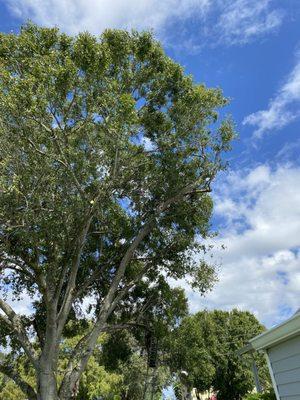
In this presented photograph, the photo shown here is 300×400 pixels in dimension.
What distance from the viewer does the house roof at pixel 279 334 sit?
6023mm

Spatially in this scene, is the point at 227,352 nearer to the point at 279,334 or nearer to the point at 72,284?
the point at 72,284

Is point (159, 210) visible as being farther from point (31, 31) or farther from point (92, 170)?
point (31, 31)

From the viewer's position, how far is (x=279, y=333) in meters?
6.68

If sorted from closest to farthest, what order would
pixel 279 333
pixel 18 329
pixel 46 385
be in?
pixel 279 333 → pixel 46 385 → pixel 18 329

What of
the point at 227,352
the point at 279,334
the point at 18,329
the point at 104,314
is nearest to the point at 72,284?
the point at 104,314

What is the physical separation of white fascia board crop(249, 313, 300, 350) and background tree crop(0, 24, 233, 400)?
21.4 ft

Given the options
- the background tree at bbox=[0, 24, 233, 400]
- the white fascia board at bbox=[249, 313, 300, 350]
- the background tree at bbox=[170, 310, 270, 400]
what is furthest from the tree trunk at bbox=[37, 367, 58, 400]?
the background tree at bbox=[170, 310, 270, 400]

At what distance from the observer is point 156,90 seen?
1462cm

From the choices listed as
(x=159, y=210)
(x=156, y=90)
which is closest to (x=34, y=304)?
(x=159, y=210)

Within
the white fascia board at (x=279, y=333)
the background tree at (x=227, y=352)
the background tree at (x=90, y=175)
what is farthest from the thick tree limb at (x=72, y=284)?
the background tree at (x=227, y=352)

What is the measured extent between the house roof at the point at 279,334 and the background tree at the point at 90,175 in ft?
21.4

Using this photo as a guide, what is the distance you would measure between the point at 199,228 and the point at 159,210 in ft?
8.14

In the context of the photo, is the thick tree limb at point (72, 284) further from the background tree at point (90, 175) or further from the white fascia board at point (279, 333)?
the white fascia board at point (279, 333)

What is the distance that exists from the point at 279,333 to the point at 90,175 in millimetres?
7957
